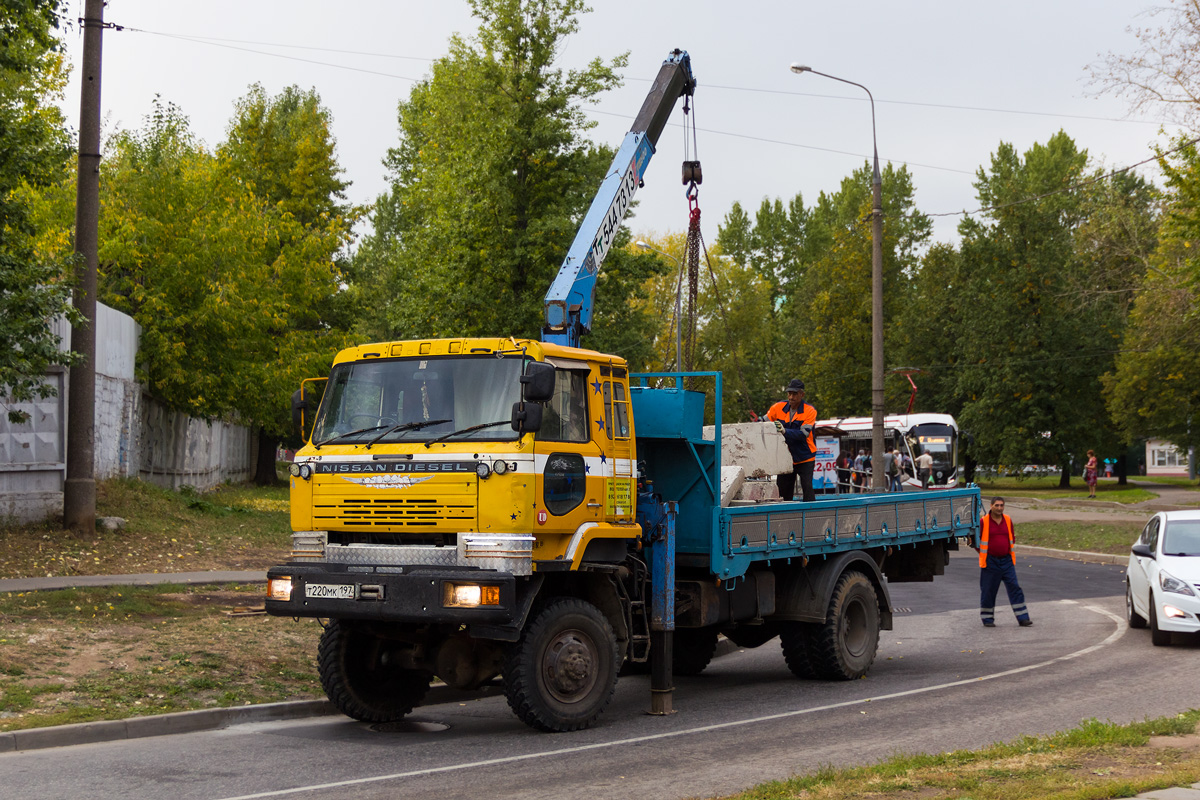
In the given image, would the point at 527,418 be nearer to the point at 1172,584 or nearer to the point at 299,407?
the point at 299,407

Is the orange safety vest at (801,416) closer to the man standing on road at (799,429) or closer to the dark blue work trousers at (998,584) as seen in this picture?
the man standing on road at (799,429)

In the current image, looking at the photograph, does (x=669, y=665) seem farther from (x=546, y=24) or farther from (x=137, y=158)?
(x=137, y=158)

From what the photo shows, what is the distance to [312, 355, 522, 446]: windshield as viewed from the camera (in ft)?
29.7

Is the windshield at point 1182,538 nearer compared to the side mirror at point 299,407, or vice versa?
the side mirror at point 299,407

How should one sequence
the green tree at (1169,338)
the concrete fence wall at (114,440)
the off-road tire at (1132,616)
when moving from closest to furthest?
1. the off-road tire at (1132,616)
2. the concrete fence wall at (114,440)
3. the green tree at (1169,338)

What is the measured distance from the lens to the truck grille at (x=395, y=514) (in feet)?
28.7

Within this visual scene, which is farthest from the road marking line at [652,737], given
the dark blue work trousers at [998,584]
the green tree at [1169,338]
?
the green tree at [1169,338]

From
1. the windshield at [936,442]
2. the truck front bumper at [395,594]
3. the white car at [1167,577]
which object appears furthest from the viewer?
the windshield at [936,442]

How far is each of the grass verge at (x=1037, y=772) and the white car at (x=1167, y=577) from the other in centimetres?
549

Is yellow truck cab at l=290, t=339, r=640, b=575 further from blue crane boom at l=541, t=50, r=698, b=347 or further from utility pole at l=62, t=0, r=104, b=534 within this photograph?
utility pole at l=62, t=0, r=104, b=534

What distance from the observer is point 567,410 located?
9367mm

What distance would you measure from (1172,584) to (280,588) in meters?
9.49

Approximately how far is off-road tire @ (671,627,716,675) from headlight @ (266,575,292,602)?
15.7 feet

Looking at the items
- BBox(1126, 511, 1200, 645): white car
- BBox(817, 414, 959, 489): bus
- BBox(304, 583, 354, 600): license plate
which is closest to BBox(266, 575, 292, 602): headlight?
BBox(304, 583, 354, 600): license plate
